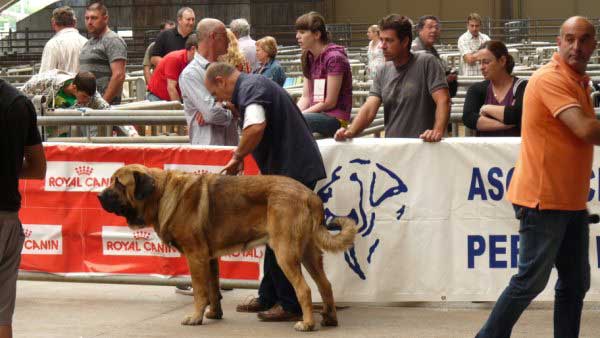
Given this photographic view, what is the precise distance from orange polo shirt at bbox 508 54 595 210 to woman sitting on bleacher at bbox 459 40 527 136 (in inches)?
86.6

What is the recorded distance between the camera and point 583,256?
6406 millimetres

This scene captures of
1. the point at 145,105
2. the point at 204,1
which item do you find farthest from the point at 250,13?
the point at 145,105

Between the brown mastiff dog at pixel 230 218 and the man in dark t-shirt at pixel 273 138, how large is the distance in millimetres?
225

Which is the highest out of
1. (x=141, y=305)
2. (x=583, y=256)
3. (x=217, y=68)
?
(x=217, y=68)

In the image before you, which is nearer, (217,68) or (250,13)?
(217,68)

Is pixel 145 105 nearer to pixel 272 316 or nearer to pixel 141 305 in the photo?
pixel 141 305

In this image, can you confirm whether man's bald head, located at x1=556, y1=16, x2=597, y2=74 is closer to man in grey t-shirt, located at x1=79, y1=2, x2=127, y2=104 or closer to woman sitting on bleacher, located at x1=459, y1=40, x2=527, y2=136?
woman sitting on bleacher, located at x1=459, y1=40, x2=527, y2=136

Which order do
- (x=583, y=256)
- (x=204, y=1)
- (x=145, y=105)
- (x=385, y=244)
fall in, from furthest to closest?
1. (x=204, y=1)
2. (x=145, y=105)
3. (x=385, y=244)
4. (x=583, y=256)

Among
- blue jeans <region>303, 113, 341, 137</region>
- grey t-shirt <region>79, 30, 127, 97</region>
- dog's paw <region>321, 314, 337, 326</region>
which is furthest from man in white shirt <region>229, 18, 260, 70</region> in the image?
dog's paw <region>321, 314, 337, 326</region>

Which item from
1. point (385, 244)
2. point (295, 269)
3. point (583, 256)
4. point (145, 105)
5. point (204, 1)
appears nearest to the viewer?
point (583, 256)

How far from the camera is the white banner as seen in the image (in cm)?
824

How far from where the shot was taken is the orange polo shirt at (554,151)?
6.21 metres

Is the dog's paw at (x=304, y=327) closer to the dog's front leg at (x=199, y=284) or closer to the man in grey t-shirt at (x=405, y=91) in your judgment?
the dog's front leg at (x=199, y=284)

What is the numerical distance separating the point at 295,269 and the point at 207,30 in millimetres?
2001
